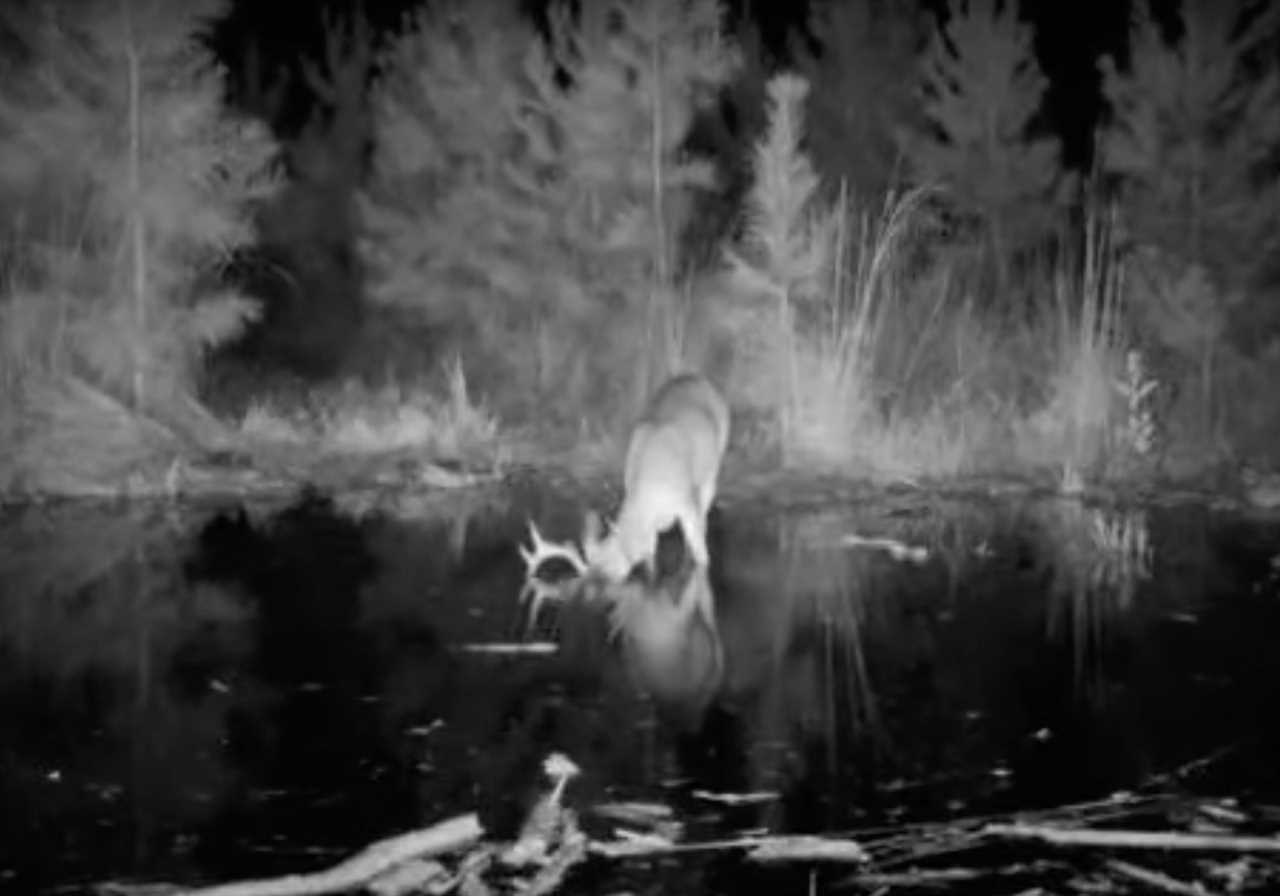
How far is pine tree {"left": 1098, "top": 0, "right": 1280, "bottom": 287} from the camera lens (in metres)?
18.7

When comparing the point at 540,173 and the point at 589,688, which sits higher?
the point at 540,173

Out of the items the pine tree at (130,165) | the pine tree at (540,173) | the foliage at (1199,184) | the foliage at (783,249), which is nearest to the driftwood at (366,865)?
the foliage at (783,249)

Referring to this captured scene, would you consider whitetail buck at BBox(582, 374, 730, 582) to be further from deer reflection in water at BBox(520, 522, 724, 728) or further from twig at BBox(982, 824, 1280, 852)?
twig at BBox(982, 824, 1280, 852)

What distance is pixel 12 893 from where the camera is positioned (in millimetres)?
6383

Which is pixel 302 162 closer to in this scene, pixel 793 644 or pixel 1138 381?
pixel 1138 381

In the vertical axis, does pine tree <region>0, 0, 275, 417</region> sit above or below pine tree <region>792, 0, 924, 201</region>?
below

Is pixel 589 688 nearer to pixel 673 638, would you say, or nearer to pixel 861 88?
pixel 673 638

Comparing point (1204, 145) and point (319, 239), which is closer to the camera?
point (1204, 145)

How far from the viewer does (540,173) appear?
78.2 ft

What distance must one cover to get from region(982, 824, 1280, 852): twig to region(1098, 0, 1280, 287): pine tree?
42.2ft

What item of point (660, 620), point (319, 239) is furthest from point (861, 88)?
point (660, 620)

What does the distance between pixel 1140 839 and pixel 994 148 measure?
62.2 ft

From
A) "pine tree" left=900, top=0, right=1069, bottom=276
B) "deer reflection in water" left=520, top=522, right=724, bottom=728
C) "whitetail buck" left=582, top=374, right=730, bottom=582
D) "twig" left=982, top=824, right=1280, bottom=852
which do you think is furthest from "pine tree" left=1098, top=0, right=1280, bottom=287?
"twig" left=982, top=824, right=1280, bottom=852

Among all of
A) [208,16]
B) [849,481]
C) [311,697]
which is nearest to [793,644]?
[311,697]
